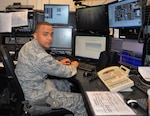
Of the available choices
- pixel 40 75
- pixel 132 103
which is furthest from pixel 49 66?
pixel 132 103

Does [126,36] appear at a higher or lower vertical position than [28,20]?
lower

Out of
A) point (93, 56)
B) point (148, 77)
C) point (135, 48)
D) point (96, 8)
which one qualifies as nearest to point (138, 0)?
point (135, 48)

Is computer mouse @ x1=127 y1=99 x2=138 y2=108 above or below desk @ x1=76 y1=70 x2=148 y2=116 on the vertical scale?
above

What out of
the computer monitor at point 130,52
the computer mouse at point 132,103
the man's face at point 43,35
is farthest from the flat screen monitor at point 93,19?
the computer mouse at point 132,103

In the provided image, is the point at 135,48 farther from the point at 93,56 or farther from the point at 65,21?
the point at 65,21

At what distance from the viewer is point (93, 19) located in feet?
8.55

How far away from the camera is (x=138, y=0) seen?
1.77 m

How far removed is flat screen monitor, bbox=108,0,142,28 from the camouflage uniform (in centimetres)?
67

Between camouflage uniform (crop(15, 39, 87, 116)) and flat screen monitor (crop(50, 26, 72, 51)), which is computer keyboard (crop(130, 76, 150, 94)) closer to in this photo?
camouflage uniform (crop(15, 39, 87, 116))

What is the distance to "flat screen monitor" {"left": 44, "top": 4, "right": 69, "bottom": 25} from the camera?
9.57 feet

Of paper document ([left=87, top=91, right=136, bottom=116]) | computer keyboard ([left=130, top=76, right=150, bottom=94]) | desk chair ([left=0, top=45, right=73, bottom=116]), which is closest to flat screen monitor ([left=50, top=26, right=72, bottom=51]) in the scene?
desk chair ([left=0, top=45, right=73, bottom=116])

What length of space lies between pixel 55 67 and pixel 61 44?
4.00 ft

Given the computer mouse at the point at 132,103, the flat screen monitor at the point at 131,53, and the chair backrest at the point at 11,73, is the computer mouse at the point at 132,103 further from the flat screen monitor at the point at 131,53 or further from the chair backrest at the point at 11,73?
the chair backrest at the point at 11,73

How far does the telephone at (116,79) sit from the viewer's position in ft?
4.63
